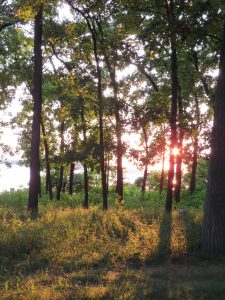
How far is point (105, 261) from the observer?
828 cm

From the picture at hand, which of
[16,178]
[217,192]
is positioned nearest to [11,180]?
[16,178]

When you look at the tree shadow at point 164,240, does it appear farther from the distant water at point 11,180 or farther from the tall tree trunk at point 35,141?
the distant water at point 11,180

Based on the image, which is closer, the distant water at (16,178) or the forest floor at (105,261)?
the forest floor at (105,261)

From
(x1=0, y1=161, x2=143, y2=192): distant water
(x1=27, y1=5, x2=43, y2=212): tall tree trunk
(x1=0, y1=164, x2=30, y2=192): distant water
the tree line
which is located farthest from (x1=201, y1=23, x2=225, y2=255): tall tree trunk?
(x1=0, y1=164, x2=30, y2=192): distant water

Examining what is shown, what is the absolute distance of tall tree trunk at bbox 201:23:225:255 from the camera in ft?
30.4

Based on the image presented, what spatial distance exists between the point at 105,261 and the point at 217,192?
3306 mm

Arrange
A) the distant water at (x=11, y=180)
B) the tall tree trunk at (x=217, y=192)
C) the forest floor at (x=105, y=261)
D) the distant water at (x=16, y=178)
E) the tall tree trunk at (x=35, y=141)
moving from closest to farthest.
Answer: the forest floor at (x=105, y=261) < the tall tree trunk at (x=217, y=192) < the tall tree trunk at (x=35, y=141) < the distant water at (x=11, y=180) < the distant water at (x=16, y=178)

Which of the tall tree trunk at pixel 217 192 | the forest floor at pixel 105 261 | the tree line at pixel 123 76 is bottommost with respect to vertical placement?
the forest floor at pixel 105 261

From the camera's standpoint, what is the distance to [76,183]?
40344 millimetres

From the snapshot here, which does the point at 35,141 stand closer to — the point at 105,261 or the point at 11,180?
the point at 105,261

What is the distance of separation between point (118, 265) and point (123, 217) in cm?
385

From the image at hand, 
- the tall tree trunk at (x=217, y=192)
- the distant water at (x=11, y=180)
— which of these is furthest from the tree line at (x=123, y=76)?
the distant water at (x=11, y=180)

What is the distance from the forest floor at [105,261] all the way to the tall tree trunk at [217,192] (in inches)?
15.1

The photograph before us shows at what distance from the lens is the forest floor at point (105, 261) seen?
250 inches
